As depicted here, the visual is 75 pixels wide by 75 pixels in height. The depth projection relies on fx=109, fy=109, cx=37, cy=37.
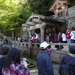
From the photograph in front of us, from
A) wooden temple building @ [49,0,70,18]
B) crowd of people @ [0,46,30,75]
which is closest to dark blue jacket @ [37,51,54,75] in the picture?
crowd of people @ [0,46,30,75]

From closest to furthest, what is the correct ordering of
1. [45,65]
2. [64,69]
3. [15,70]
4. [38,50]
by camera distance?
[15,70] < [64,69] < [45,65] < [38,50]

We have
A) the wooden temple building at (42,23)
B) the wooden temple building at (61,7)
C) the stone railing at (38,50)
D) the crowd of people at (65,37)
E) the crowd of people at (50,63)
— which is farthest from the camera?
the wooden temple building at (61,7)

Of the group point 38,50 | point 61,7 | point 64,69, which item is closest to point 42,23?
point 38,50

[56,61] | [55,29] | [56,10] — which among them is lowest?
[56,61]

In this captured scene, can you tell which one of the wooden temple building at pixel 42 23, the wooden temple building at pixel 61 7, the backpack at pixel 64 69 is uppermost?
the wooden temple building at pixel 61 7

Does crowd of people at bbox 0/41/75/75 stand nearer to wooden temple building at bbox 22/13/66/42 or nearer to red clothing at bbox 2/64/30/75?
red clothing at bbox 2/64/30/75

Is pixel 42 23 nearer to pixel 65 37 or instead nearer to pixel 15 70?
pixel 65 37

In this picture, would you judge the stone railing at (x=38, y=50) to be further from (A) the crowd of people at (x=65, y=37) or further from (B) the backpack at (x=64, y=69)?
(B) the backpack at (x=64, y=69)

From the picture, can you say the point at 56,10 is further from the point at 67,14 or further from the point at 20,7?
the point at 20,7

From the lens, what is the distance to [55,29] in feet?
43.3

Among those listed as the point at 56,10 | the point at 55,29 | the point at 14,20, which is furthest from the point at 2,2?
the point at 55,29

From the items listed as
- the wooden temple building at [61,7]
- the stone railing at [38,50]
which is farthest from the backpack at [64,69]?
the wooden temple building at [61,7]

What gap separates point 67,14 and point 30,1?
22.5 ft

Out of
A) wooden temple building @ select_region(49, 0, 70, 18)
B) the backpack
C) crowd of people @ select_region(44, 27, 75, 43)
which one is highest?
wooden temple building @ select_region(49, 0, 70, 18)
